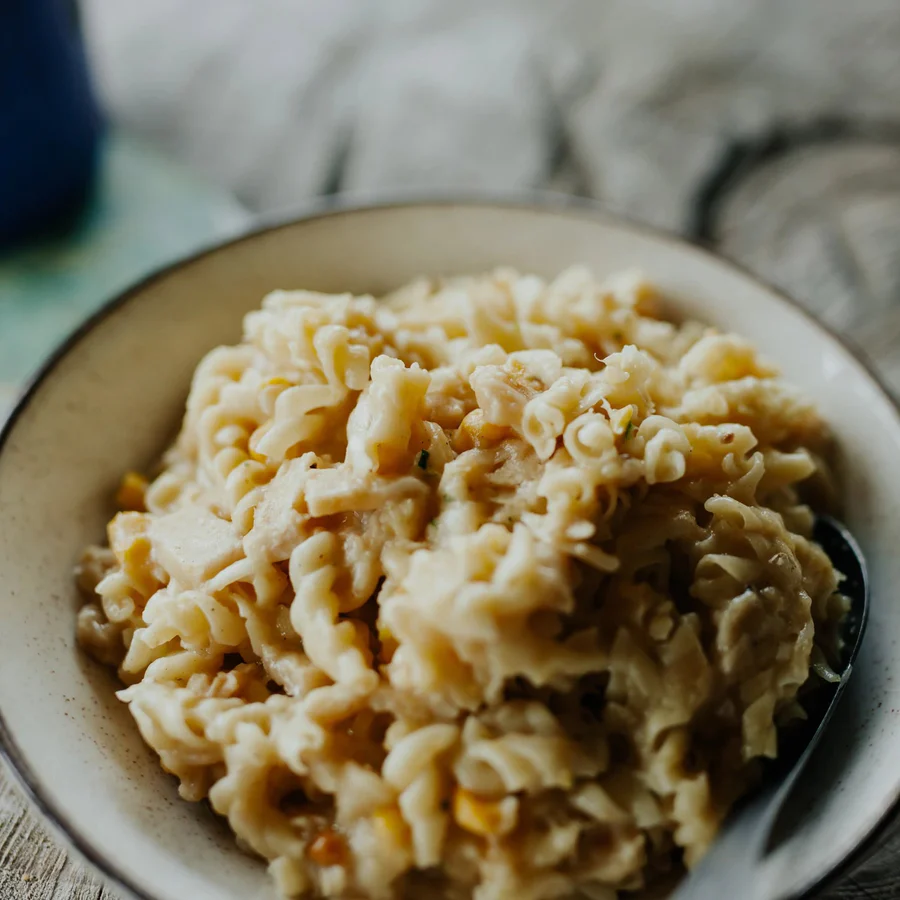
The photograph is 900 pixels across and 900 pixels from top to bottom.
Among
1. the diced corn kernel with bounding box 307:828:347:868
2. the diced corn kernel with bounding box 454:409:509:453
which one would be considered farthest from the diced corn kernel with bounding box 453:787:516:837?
the diced corn kernel with bounding box 454:409:509:453

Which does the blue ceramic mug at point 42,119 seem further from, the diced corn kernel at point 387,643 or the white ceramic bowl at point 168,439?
the diced corn kernel at point 387,643

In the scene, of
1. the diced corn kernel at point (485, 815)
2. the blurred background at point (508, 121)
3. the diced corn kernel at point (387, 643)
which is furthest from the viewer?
the blurred background at point (508, 121)

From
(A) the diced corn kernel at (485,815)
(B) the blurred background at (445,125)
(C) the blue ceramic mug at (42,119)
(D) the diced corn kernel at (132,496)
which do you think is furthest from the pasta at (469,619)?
(C) the blue ceramic mug at (42,119)

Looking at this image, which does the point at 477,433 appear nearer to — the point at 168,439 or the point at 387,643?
the point at 387,643

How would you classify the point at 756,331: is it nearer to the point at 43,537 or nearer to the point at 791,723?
the point at 791,723

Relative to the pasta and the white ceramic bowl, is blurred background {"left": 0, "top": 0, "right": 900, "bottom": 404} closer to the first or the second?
the white ceramic bowl

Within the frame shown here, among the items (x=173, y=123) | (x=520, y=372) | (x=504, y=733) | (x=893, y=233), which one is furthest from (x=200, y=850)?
(x=173, y=123)
